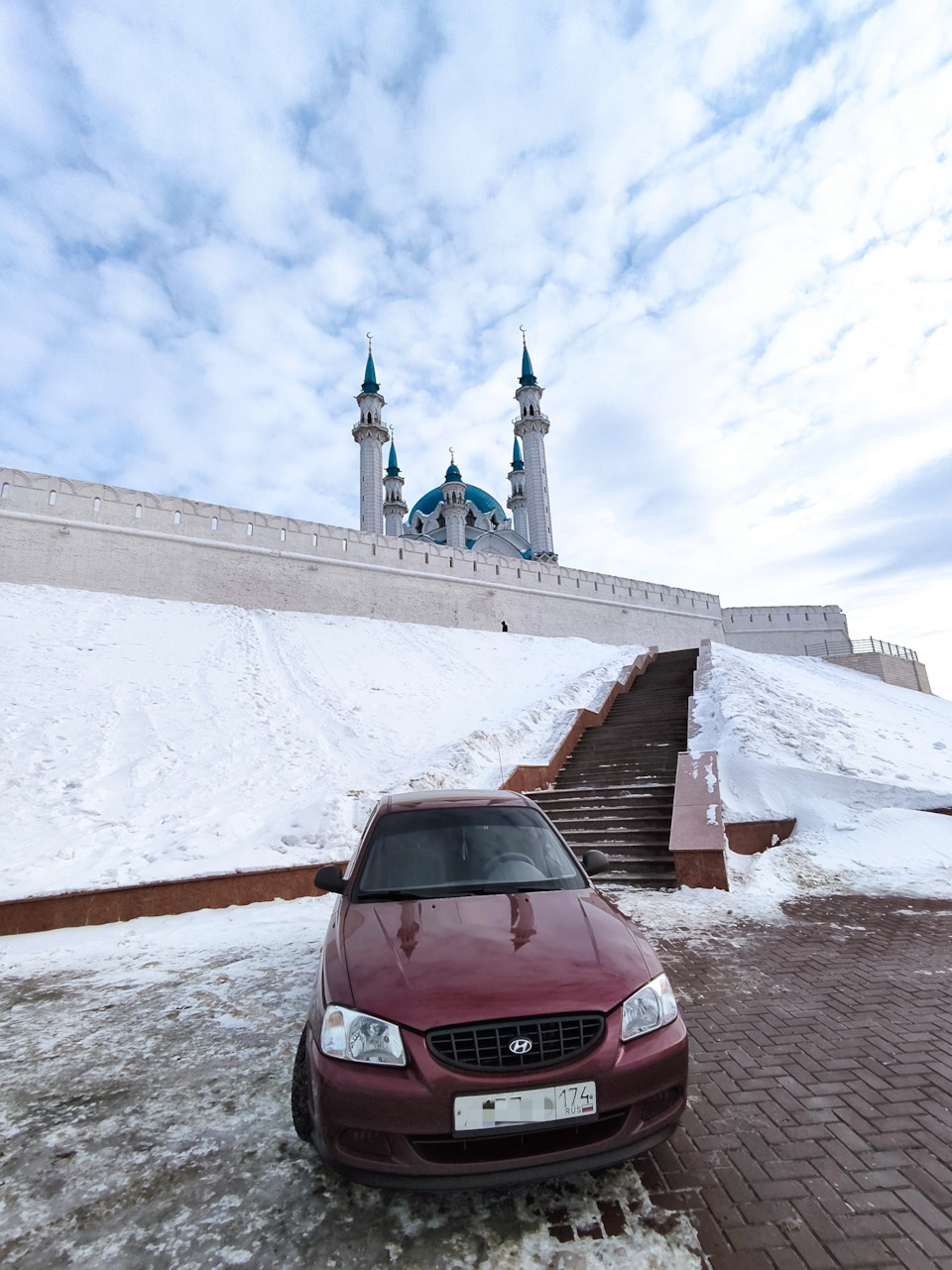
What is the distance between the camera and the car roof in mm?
3904

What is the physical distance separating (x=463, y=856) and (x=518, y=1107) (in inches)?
58.4

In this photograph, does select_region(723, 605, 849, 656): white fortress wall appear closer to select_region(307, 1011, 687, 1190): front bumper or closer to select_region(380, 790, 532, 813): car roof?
select_region(380, 790, 532, 813): car roof

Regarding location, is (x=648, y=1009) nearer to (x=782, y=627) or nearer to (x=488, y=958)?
(x=488, y=958)

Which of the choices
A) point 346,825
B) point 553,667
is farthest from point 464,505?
point 346,825

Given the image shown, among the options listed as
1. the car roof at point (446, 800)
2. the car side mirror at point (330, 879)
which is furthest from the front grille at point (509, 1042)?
the car roof at point (446, 800)

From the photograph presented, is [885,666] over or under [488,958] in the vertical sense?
over

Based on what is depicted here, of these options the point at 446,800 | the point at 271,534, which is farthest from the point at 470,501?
the point at 446,800

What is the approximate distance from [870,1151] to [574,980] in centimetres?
144

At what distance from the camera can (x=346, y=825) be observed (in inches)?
319

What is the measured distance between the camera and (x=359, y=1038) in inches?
87.9

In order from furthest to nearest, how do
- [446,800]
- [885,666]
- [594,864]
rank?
[885,666] → [446,800] → [594,864]

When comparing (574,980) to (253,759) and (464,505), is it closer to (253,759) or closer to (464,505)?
(253,759)

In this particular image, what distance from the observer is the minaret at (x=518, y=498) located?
60.7m

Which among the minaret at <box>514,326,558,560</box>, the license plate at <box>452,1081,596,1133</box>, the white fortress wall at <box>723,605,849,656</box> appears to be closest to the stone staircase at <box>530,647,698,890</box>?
the license plate at <box>452,1081,596,1133</box>
